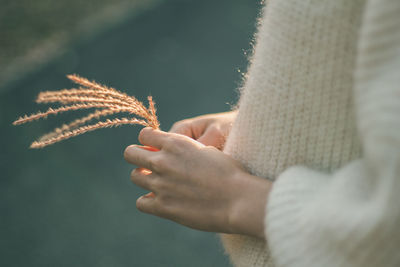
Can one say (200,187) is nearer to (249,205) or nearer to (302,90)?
(249,205)

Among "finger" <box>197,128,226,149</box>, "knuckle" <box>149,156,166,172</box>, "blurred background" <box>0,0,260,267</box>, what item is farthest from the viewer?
"blurred background" <box>0,0,260,267</box>

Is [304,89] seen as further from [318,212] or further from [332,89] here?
[318,212]

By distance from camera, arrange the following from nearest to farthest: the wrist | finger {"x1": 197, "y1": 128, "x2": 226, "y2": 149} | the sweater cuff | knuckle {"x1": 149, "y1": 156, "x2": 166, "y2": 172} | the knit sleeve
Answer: the knit sleeve < the sweater cuff < the wrist < knuckle {"x1": 149, "y1": 156, "x2": 166, "y2": 172} < finger {"x1": 197, "y1": 128, "x2": 226, "y2": 149}

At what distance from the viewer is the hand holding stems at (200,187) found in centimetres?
90

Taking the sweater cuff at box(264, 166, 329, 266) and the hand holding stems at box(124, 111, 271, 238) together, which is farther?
the hand holding stems at box(124, 111, 271, 238)

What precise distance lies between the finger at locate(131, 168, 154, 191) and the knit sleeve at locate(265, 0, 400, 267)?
39cm

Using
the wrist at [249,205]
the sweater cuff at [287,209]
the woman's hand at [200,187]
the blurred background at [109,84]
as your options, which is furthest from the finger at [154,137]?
the blurred background at [109,84]

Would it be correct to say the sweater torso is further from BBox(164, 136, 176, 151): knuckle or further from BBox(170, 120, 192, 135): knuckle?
BBox(170, 120, 192, 135): knuckle

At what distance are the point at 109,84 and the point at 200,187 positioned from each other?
11.5 ft

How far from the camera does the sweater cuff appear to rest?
780mm

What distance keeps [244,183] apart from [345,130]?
0.25 meters

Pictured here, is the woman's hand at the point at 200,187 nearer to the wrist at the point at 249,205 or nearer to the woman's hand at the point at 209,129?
the wrist at the point at 249,205

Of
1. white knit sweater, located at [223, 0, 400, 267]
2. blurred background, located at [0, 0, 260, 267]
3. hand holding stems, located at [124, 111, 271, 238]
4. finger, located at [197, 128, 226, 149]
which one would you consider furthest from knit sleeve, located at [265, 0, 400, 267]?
blurred background, located at [0, 0, 260, 267]

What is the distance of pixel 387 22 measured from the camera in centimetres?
68
